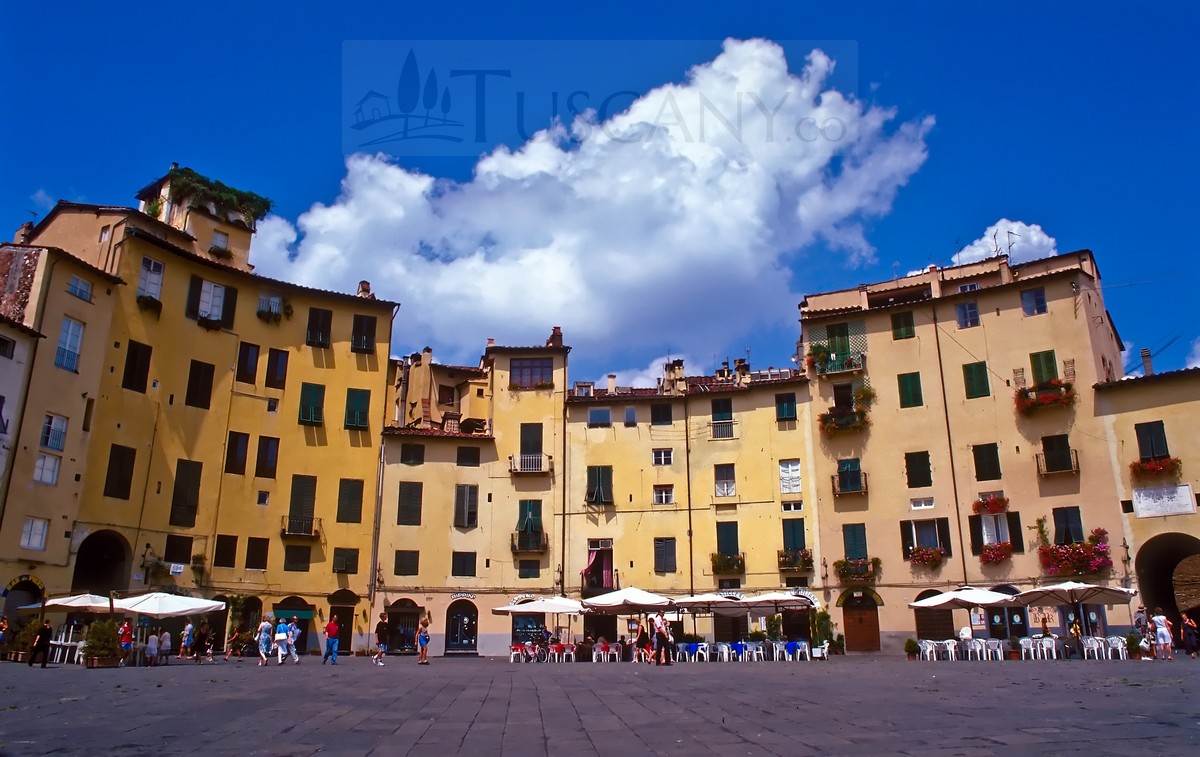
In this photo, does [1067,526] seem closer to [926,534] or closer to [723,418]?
[926,534]

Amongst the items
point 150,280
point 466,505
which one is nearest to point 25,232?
point 150,280

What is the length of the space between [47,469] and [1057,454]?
4604cm

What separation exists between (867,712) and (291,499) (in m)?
41.0

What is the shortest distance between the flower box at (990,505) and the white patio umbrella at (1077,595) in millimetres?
8405

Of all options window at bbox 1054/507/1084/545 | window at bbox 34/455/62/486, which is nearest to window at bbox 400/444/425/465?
window at bbox 34/455/62/486

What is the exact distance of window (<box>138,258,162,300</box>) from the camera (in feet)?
147

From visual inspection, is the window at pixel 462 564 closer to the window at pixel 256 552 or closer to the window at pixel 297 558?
the window at pixel 297 558

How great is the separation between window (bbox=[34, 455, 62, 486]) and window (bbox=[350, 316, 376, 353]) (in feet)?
57.7

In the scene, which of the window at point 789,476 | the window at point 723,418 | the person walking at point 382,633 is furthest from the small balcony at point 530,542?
the window at point 789,476

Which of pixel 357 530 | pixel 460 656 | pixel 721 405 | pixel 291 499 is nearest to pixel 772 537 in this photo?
pixel 721 405

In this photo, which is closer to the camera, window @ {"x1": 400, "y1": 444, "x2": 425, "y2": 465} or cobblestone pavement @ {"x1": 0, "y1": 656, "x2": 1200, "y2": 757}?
cobblestone pavement @ {"x1": 0, "y1": 656, "x2": 1200, "y2": 757}

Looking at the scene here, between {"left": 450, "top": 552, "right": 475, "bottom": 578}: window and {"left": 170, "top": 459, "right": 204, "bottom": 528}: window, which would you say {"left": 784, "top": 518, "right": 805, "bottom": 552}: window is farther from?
{"left": 170, "top": 459, "right": 204, "bottom": 528}: window

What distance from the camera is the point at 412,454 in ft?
173

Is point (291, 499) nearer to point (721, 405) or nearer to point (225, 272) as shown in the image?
point (225, 272)
